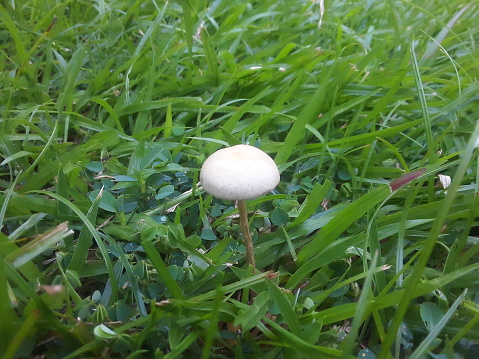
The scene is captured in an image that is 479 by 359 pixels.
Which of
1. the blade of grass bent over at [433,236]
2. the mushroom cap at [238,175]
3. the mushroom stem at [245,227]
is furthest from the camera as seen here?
the mushroom stem at [245,227]

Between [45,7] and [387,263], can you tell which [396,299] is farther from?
[45,7]

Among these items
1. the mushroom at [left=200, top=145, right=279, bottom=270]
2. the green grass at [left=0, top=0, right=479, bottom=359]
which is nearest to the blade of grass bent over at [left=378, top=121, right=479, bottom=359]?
the green grass at [left=0, top=0, right=479, bottom=359]

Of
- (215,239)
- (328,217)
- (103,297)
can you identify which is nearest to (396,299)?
(328,217)

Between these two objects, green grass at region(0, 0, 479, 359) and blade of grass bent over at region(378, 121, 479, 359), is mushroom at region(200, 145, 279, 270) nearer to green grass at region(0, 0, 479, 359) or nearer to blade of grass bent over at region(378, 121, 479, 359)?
green grass at region(0, 0, 479, 359)

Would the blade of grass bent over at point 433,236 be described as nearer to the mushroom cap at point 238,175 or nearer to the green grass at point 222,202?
the green grass at point 222,202

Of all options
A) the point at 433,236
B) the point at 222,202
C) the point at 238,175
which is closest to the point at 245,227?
the point at 238,175

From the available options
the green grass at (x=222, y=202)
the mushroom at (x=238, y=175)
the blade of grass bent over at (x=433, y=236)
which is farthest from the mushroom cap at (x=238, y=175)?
the blade of grass bent over at (x=433, y=236)
